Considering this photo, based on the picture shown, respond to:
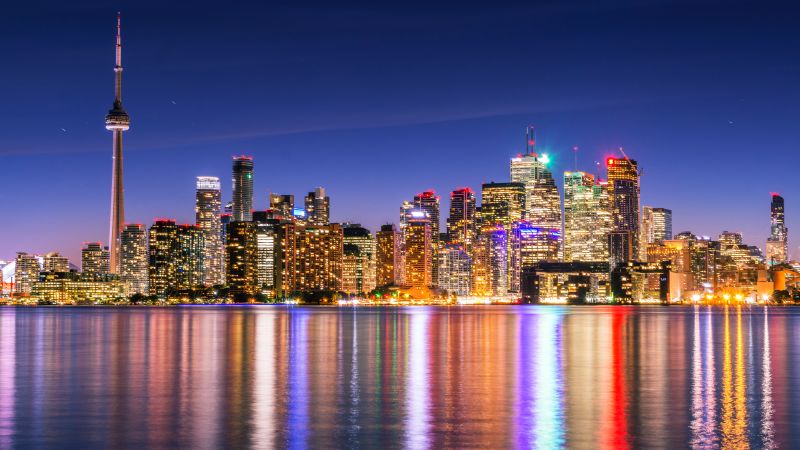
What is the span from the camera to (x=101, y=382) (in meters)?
51.2

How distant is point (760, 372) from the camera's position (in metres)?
58.0

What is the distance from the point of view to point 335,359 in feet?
222

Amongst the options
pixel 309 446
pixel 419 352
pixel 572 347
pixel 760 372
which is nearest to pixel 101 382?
pixel 309 446

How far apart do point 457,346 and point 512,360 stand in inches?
703

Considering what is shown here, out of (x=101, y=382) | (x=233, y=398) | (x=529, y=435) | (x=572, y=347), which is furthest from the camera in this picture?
(x=572, y=347)

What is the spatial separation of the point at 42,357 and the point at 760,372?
4820 cm

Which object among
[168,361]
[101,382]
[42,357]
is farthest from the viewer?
[42,357]

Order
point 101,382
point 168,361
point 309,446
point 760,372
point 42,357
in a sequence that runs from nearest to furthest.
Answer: point 309,446, point 101,382, point 760,372, point 168,361, point 42,357

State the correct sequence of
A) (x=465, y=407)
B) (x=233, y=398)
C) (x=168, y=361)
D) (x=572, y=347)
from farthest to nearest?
(x=572, y=347) < (x=168, y=361) < (x=233, y=398) < (x=465, y=407)

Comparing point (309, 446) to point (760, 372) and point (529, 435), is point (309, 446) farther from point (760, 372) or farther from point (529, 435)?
point (760, 372)

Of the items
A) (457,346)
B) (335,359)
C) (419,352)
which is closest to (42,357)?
(335,359)

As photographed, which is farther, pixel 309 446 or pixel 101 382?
pixel 101 382

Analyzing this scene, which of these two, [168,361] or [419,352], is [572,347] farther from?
[168,361]

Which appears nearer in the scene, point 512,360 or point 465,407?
point 465,407
